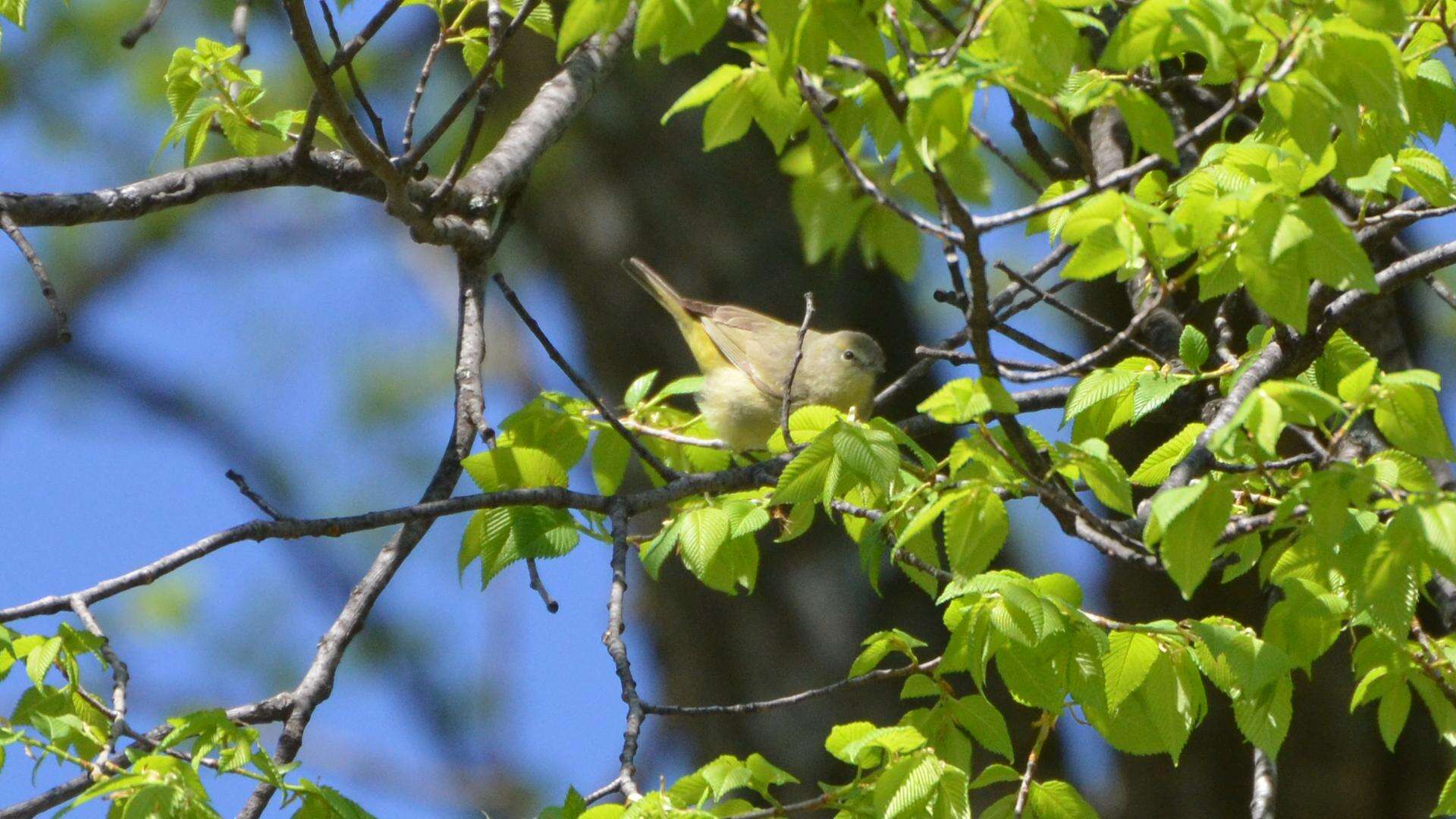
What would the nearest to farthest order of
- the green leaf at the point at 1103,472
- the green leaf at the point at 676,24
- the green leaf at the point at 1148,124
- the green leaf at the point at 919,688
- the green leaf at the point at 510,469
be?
the green leaf at the point at 676,24
the green leaf at the point at 1148,124
the green leaf at the point at 1103,472
the green leaf at the point at 919,688
the green leaf at the point at 510,469

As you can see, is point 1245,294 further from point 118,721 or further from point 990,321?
point 118,721

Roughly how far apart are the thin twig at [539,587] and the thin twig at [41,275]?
1065 millimetres

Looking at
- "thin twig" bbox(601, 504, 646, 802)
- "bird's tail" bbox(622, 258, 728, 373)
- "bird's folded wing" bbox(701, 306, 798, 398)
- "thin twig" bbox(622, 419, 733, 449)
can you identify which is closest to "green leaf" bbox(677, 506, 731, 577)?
"thin twig" bbox(601, 504, 646, 802)

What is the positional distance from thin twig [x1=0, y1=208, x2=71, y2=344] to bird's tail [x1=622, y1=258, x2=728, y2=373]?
322 centimetres

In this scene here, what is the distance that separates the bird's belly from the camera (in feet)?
17.2

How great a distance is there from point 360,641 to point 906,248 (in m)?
8.69

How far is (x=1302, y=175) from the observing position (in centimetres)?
225

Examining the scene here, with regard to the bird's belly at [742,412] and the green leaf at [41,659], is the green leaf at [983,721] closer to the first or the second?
the green leaf at [41,659]

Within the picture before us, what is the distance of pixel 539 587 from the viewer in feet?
10.3

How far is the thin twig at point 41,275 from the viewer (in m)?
2.55

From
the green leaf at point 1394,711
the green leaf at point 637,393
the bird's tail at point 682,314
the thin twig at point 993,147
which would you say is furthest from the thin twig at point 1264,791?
the bird's tail at point 682,314

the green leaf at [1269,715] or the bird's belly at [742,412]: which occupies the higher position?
the bird's belly at [742,412]

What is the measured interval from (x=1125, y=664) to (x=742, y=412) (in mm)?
2888

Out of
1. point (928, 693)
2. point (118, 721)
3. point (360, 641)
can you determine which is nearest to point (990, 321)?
point (928, 693)
